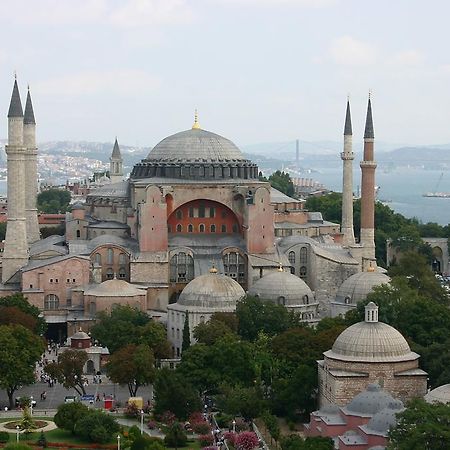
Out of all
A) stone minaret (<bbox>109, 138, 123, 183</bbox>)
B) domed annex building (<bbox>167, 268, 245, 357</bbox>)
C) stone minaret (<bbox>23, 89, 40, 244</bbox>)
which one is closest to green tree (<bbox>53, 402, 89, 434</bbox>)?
Result: domed annex building (<bbox>167, 268, 245, 357</bbox>)

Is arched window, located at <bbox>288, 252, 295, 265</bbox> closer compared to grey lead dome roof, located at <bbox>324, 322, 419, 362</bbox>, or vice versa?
grey lead dome roof, located at <bbox>324, 322, 419, 362</bbox>

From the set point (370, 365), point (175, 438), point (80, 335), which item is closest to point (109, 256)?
point (80, 335)

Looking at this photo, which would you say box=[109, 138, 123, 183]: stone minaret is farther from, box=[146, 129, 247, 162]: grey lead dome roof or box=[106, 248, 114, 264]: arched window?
box=[106, 248, 114, 264]: arched window

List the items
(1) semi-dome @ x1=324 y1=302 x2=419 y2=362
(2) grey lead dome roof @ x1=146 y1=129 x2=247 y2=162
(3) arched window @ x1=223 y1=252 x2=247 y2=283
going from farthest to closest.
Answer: (2) grey lead dome roof @ x1=146 y1=129 x2=247 y2=162 → (3) arched window @ x1=223 y1=252 x2=247 y2=283 → (1) semi-dome @ x1=324 y1=302 x2=419 y2=362

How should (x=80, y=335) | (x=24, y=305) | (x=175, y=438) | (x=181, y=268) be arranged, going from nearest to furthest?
1. (x=175, y=438)
2. (x=80, y=335)
3. (x=24, y=305)
4. (x=181, y=268)

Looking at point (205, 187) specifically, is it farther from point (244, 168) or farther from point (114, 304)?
point (114, 304)

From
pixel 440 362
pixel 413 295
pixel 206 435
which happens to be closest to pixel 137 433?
pixel 206 435

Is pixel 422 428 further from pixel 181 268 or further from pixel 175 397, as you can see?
pixel 181 268
